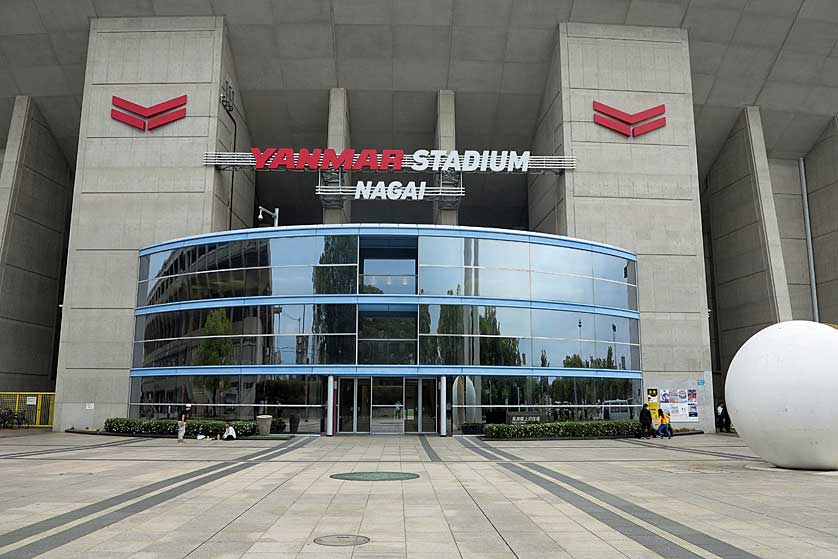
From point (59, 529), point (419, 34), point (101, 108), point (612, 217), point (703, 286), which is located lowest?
point (59, 529)

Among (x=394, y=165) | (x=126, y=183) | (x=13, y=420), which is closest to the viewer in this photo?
(x=13, y=420)

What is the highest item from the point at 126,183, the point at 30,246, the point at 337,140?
the point at 337,140

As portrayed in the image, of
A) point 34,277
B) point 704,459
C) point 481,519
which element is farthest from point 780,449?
point 34,277

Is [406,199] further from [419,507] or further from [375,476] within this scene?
[419,507]

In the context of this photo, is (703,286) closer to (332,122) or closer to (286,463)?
(332,122)

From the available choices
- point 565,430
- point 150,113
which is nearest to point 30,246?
point 150,113

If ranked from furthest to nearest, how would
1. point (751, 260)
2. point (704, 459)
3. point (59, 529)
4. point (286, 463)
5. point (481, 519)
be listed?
point (751, 260) → point (704, 459) → point (286, 463) → point (481, 519) → point (59, 529)

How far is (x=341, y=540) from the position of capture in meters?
8.99

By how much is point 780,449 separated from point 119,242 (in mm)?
31810

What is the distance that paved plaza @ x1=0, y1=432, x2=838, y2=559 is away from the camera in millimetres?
8617

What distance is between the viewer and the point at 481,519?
1053 centimetres

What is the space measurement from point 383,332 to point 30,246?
2603 cm

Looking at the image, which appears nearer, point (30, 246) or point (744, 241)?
point (30, 246)

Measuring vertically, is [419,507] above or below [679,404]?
below
